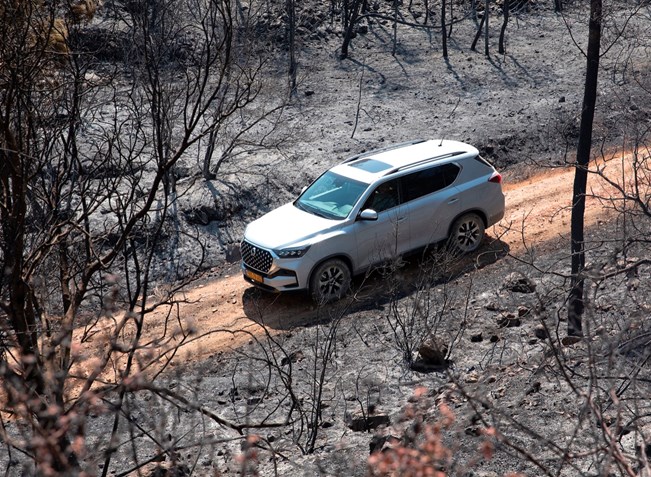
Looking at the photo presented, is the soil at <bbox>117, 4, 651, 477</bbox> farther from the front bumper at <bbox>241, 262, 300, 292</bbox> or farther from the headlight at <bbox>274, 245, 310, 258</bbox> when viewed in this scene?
the headlight at <bbox>274, 245, 310, 258</bbox>

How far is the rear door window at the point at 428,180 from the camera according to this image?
15102 mm

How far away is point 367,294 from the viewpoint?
14727 mm

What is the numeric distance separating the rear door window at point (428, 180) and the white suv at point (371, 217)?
0.02m

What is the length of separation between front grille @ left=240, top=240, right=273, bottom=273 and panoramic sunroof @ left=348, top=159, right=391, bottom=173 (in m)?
2.26

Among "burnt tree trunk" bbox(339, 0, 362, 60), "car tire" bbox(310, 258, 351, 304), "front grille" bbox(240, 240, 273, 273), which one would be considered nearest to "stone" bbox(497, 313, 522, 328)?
"car tire" bbox(310, 258, 351, 304)

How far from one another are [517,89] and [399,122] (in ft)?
12.3

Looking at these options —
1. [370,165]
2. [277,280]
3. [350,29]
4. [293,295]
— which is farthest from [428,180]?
[350,29]

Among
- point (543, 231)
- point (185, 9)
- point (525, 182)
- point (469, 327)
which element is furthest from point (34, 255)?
point (185, 9)

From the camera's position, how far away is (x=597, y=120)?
2209 cm

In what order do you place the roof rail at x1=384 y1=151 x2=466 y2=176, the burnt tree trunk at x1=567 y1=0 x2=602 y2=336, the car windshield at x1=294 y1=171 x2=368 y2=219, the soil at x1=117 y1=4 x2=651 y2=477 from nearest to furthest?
the soil at x1=117 y1=4 x2=651 y2=477, the burnt tree trunk at x1=567 y1=0 x2=602 y2=336, the car windshield at x1=294 y1=171 x2=368 y2=219, the roof rail at x1=384 y1=151 x2=466 y2=176

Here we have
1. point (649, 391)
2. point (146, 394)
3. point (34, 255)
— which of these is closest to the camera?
point (34, 255)

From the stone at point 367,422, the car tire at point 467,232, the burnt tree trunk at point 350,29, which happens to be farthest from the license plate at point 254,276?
the burnt tree trunk at point 350,29

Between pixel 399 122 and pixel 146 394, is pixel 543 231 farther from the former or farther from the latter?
pixel 146 394

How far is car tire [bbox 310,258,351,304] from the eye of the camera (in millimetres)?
14250
